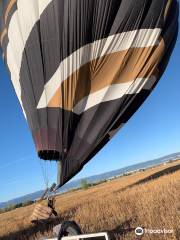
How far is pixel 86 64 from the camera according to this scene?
32.7 feet

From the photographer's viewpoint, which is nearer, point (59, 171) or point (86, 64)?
point (59, 171)

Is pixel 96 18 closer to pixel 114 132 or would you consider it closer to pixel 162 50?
pixel 162 50

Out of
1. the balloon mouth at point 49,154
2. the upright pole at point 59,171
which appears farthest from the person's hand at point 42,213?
the balloon mouth at point 49,154

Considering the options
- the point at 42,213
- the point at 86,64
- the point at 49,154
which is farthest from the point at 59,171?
the point at 86,64

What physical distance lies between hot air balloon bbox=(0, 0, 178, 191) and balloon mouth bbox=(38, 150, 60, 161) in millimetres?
20

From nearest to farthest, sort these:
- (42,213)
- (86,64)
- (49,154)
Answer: (42,213), (49,154), (86,64)

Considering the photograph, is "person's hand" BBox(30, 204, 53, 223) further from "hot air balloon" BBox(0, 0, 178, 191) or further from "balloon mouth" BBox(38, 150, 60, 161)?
"hot air balloon" BBox(0, 0, 178, 191)

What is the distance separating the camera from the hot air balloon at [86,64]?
31.5 ft

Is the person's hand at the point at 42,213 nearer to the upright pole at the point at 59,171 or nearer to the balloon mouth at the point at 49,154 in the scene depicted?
the upright pole at the point at 59,171

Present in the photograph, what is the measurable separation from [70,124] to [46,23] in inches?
92.5

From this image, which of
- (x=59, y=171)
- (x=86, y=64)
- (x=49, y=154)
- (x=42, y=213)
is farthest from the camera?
(x=86, y=64)

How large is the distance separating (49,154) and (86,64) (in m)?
2.11

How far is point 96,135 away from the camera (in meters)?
Answer: 9.52

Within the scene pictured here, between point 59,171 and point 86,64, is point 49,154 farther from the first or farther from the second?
point 86,64
